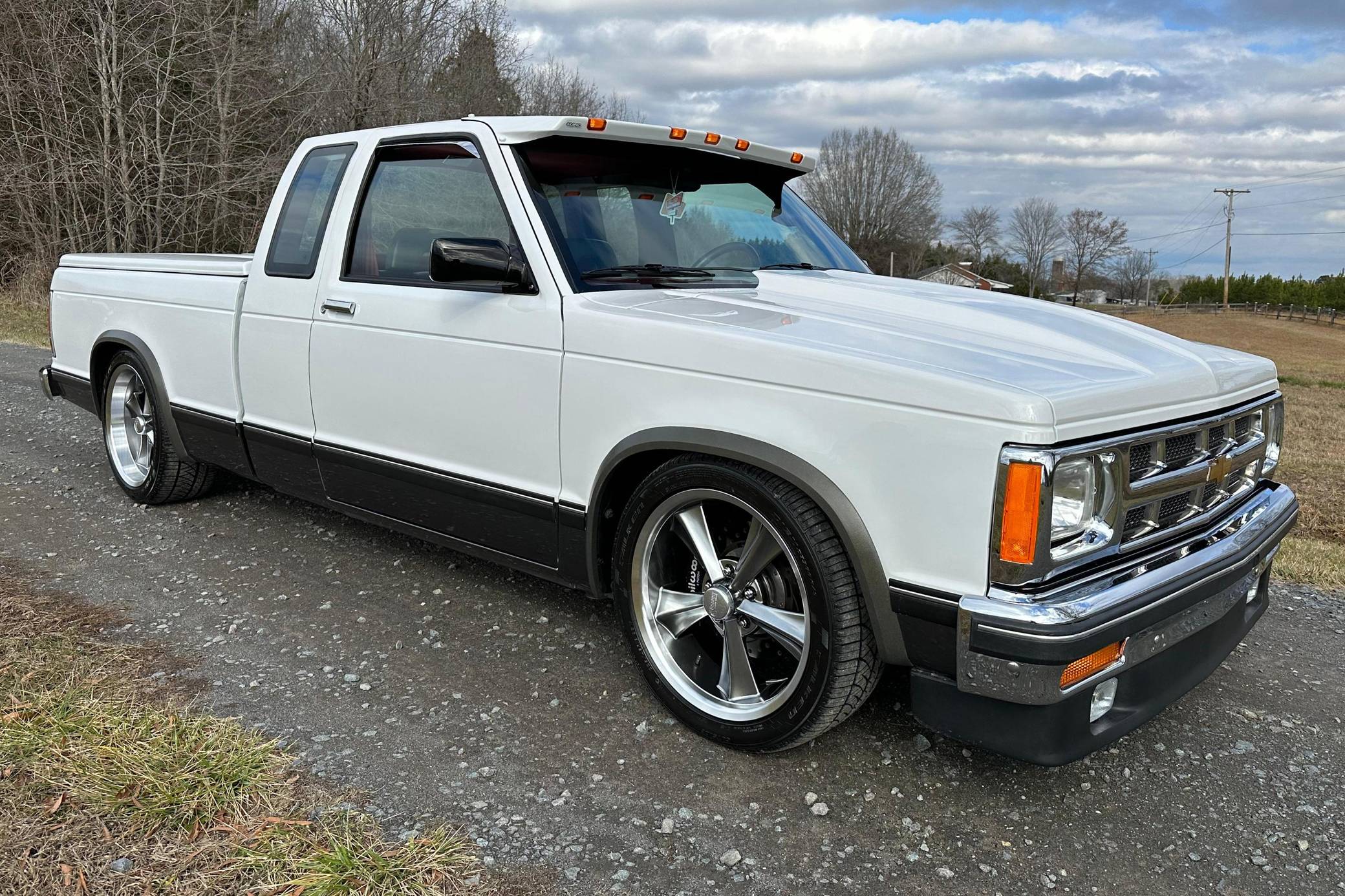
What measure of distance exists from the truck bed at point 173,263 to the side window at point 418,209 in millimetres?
889

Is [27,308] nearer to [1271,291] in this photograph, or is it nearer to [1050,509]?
[1050,509]

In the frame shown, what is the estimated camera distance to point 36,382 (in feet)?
31.5

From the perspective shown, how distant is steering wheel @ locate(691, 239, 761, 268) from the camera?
12.2 feet

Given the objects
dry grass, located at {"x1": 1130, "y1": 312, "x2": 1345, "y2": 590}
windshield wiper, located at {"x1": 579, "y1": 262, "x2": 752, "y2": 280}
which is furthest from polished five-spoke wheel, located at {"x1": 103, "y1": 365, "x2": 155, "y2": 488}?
dry grass, located at {"x1": 1130, "y1": 312, "x2": 1345, "y2": 590}

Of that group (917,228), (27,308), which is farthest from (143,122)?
(917,228)

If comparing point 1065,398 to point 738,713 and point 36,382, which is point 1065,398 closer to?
point 738,713

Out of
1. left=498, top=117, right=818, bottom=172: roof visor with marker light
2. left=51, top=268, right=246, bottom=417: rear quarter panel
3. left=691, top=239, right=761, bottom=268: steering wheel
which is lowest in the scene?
left=51, top=268, right=246, bottom=417: rear quarter panel

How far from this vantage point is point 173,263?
5082 mm

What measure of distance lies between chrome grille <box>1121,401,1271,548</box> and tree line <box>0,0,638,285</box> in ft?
62.0

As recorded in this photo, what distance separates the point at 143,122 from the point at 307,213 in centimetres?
1645

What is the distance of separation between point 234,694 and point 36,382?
26.5 feet

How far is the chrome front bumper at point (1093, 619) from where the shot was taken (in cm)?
229

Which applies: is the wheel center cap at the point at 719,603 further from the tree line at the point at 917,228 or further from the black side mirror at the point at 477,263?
the tree line at the point at 917,228

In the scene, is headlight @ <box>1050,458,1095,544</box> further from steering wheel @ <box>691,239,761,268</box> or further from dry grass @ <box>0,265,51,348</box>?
dry grass @ <box>0,265,51,348</box>
